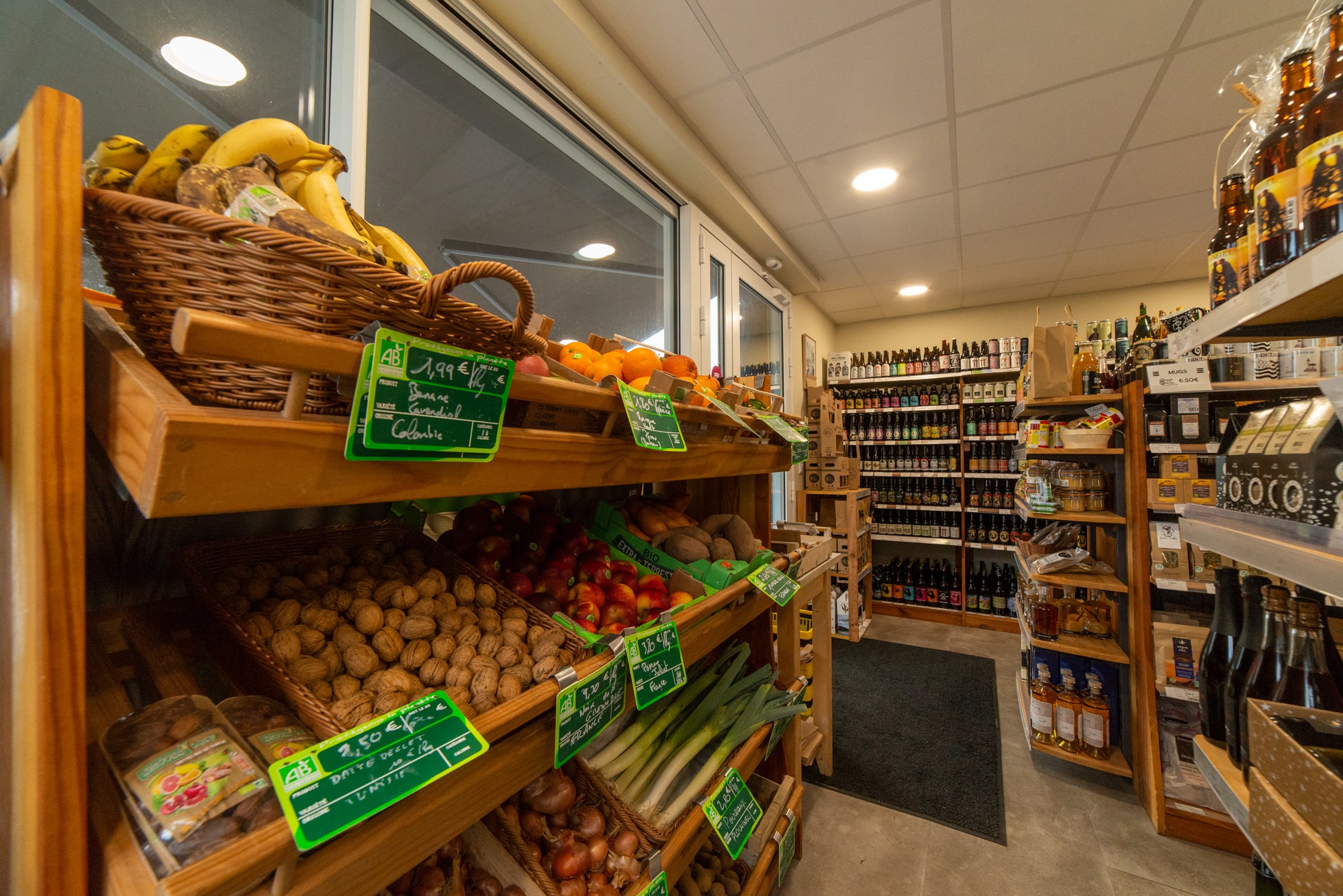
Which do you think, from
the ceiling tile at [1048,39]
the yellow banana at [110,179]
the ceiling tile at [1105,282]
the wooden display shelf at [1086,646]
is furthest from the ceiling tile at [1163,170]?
the yellow banana at [110,179]

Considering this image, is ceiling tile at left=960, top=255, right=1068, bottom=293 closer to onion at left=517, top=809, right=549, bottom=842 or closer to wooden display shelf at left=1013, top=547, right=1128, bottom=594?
wooden display shelf at left=1013, top=547, right=1128, bottom=594

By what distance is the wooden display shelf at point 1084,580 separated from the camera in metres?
2.22

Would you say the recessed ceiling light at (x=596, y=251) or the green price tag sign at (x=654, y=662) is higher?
the recessed ceiling light at (x=596, y=251)

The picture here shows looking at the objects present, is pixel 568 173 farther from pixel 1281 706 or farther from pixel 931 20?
pixel 1281 706

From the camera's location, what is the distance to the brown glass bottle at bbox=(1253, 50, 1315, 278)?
725mm

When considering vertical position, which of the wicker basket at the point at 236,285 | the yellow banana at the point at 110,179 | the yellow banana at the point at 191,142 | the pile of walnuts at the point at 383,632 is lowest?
the pile of walnuts at the point at 383,632

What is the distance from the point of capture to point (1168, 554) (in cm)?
206

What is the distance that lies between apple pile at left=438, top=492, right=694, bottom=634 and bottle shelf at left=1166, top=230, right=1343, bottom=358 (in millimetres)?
1021

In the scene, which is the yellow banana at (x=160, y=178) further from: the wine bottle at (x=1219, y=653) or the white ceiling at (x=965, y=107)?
the wine bottle at (x=1219, y=653)

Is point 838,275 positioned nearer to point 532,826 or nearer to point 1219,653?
point 1219,653

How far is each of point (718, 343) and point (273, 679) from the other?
2.82 meters

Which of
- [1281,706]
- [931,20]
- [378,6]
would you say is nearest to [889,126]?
[931,20]

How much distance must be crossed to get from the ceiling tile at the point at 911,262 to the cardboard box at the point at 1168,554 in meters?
2.29

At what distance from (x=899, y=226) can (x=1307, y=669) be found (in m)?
2.99
